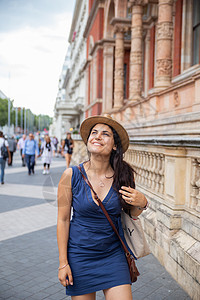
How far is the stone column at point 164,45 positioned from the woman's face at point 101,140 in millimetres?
9590

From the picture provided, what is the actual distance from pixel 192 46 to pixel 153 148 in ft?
37.5

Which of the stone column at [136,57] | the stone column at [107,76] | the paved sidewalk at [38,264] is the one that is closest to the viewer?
the paved sidewalk at [38,264]

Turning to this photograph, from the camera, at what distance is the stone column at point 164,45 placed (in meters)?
11.6

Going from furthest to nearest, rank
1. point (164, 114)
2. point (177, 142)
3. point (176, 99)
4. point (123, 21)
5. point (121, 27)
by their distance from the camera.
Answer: point (121, 27) < point (123, 21) < point (164, 114) < point (176, 99) < point (177, 142)

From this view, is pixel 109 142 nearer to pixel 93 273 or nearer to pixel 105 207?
pixel 105 207

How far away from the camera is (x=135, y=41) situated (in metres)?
15.5

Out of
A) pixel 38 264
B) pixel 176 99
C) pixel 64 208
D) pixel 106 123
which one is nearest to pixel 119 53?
pixel 176 99

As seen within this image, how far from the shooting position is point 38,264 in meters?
4.38

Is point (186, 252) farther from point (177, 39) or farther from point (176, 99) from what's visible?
point (177, 39)

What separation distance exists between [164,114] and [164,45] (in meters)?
2.39

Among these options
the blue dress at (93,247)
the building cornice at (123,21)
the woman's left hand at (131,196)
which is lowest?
the blue dress at (93,247)

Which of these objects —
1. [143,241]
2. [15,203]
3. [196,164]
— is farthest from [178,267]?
[15,203]

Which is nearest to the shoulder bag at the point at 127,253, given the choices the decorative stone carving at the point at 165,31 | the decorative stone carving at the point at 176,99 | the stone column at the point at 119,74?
the decorative stone carving at the point at 176,99

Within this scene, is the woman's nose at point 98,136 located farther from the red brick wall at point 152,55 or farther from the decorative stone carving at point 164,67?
the red brick wall at point 152,55
